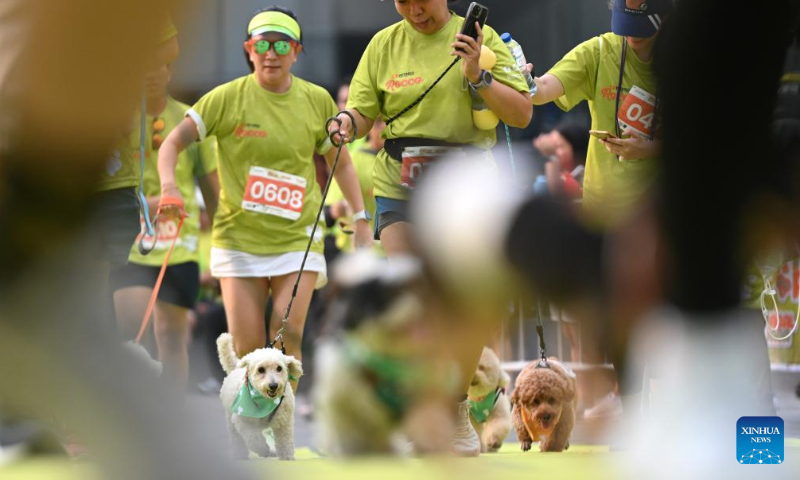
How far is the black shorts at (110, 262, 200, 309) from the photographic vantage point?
631 cm

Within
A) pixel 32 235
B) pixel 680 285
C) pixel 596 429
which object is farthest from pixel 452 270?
pixel 596 429

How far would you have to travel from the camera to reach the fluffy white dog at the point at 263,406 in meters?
5.16

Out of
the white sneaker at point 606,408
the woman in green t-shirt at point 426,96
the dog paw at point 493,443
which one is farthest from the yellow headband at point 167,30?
the white sneaker at point 606,408

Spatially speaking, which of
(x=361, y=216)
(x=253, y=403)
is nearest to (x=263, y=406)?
(x=253, y=403)

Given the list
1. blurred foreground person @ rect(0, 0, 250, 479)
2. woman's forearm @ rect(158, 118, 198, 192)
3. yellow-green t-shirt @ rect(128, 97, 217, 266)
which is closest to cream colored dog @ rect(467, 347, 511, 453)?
woman's forearm @ rect(158, 118, 198, 192)

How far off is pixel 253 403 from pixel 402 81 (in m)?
1.40

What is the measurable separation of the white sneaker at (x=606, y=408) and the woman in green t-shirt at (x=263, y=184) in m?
1.45

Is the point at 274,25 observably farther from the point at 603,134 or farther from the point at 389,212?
the point at 603,134

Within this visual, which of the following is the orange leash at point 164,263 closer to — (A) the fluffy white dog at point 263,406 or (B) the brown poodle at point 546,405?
(A) the fluffy white dog at point 263,406

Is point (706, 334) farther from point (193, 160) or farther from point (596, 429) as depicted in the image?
point (193, 160)

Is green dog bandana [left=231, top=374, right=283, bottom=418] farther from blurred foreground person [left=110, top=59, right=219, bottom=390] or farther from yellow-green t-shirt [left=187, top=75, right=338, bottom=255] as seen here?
blurred foreground person [left=110, top=59, right=219, bottom=390]

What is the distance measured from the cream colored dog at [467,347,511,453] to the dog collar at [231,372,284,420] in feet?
2.57

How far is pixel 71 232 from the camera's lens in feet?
6.49

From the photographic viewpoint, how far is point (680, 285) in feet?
6.20
